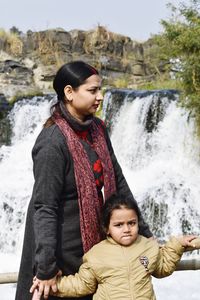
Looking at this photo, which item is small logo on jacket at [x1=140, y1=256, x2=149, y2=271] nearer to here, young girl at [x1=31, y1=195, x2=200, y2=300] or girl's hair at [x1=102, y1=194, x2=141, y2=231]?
young girl at [x1=31, y1=195, x2=200, y2=300]

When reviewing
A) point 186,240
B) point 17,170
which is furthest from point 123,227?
point 17,170

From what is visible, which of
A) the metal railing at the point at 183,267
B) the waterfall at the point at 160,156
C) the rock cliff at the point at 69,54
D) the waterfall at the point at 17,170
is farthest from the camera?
the rock cliff at the point at 69,54

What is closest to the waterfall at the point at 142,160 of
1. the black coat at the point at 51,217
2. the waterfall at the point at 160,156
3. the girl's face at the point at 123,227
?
the waterfall at the point at 160,156

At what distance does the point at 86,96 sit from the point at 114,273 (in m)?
0.63

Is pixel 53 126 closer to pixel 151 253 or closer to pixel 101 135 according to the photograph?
pixel 101 135

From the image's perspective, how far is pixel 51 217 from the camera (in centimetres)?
187

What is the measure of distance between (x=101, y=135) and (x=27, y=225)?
1.46ft

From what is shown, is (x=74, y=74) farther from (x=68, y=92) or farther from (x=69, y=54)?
(x=69, y=54)

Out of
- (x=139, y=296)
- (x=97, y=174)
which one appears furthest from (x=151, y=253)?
(x=97, y=174)

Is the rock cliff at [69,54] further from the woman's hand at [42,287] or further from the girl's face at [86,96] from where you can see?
the woman's hand at [42,287]

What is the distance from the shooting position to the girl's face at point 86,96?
199 centimetres

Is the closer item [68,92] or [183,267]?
[68,92]

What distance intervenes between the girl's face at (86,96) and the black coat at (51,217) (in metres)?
0.12

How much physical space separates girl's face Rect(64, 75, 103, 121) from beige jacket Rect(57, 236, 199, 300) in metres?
0.48
